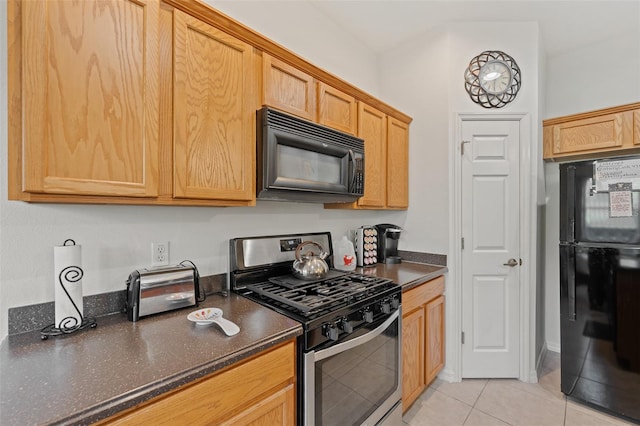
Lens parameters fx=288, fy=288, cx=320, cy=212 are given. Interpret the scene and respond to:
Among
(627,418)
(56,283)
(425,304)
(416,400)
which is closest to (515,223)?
(425,304)

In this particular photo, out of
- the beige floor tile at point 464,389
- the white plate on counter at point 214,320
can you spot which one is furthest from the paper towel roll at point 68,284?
the beige floor tile at point 464,389

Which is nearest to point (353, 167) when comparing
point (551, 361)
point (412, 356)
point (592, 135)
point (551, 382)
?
point (412, 356)

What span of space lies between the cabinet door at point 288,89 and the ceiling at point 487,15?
97 centimetres

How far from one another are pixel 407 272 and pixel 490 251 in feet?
2.51

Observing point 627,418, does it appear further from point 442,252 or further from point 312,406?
point 312,406

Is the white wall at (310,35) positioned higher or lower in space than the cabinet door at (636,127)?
higher

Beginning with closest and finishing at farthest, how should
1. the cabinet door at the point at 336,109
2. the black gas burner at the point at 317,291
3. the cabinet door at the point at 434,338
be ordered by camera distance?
the black gas burner at the point at 317,291
the cabinet door at the point at 336,109
the cabinet door at the point at 434,338

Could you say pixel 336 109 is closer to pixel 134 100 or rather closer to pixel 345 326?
pixel 134 100

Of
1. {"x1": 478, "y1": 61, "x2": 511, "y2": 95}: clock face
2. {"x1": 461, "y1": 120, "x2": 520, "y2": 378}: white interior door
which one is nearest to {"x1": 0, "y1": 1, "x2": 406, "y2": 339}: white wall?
{"x1": 461, "y1": 120, "x2": 520, "y2": 378}: white interior door

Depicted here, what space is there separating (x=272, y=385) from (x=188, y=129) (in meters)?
1.07

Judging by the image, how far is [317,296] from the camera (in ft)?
4.76

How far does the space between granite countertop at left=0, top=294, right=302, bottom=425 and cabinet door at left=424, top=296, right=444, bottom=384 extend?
1.36 metres

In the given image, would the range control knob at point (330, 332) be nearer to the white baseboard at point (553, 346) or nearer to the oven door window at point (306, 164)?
the oven door window at point (306, 164)

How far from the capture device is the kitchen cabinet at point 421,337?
188cm
